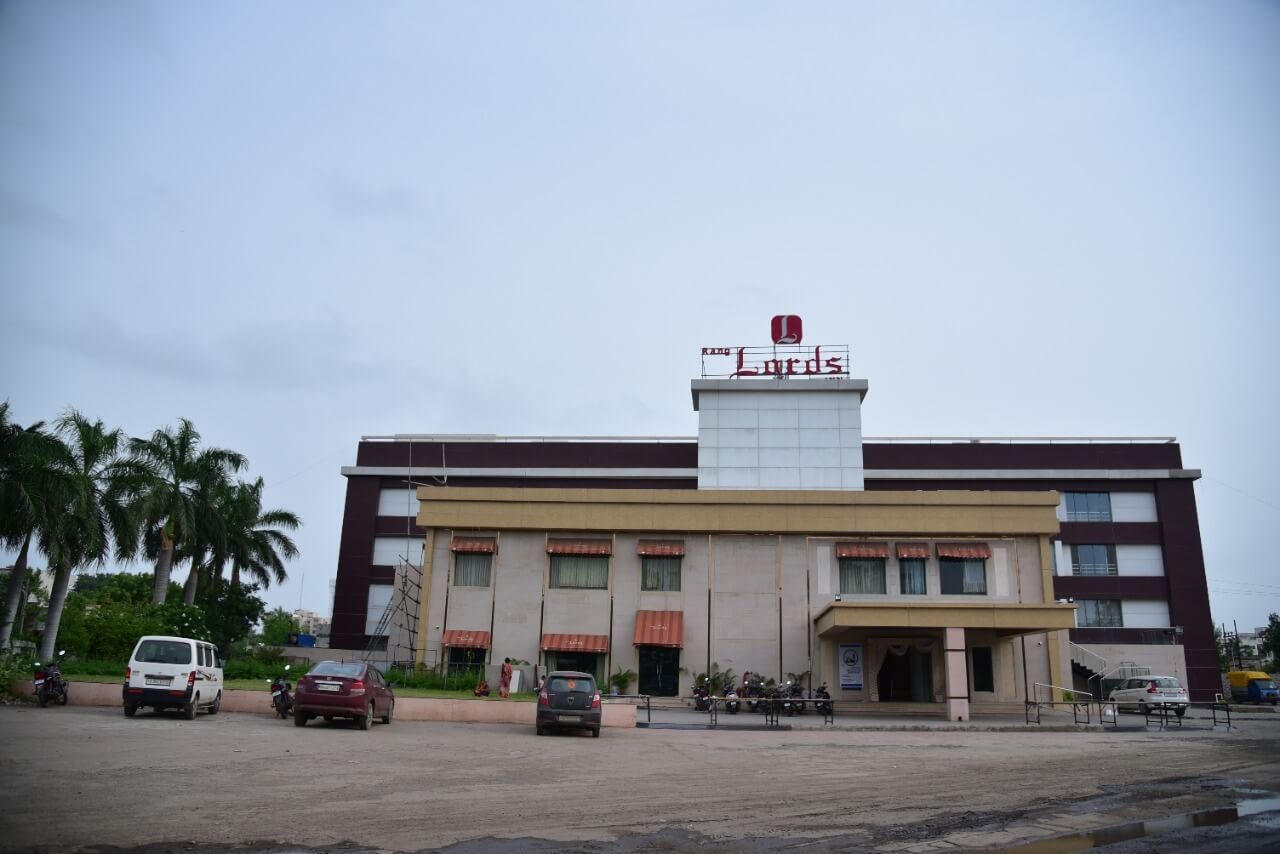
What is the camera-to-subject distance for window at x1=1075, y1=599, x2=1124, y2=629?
185 ft

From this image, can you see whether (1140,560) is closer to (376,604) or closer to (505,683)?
(505,683)

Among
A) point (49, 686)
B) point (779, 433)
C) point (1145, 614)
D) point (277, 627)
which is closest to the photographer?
point (49, 686)

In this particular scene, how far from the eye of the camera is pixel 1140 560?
5738cm

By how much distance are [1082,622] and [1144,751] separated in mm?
40653

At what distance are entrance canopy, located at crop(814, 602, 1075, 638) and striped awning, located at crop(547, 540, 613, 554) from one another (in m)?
9.81

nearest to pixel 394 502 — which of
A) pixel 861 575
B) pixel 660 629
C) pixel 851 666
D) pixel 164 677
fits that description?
pixel 660 629

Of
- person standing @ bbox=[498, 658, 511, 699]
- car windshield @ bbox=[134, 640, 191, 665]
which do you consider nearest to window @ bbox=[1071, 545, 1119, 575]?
person standing @ bbox=[498, 658, 511, 699]

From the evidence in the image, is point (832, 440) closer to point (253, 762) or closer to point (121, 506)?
point (121, 506)

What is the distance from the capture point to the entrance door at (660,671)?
36156 millimetres

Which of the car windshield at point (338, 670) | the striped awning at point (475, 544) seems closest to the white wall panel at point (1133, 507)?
the striped awning at point (475, 544)

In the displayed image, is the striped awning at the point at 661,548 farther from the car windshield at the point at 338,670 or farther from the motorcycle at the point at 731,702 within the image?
the car windshield at the point at 338,670

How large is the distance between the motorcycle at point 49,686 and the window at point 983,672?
2984cm

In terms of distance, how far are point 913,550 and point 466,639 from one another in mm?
18115

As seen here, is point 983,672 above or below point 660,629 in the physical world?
below
